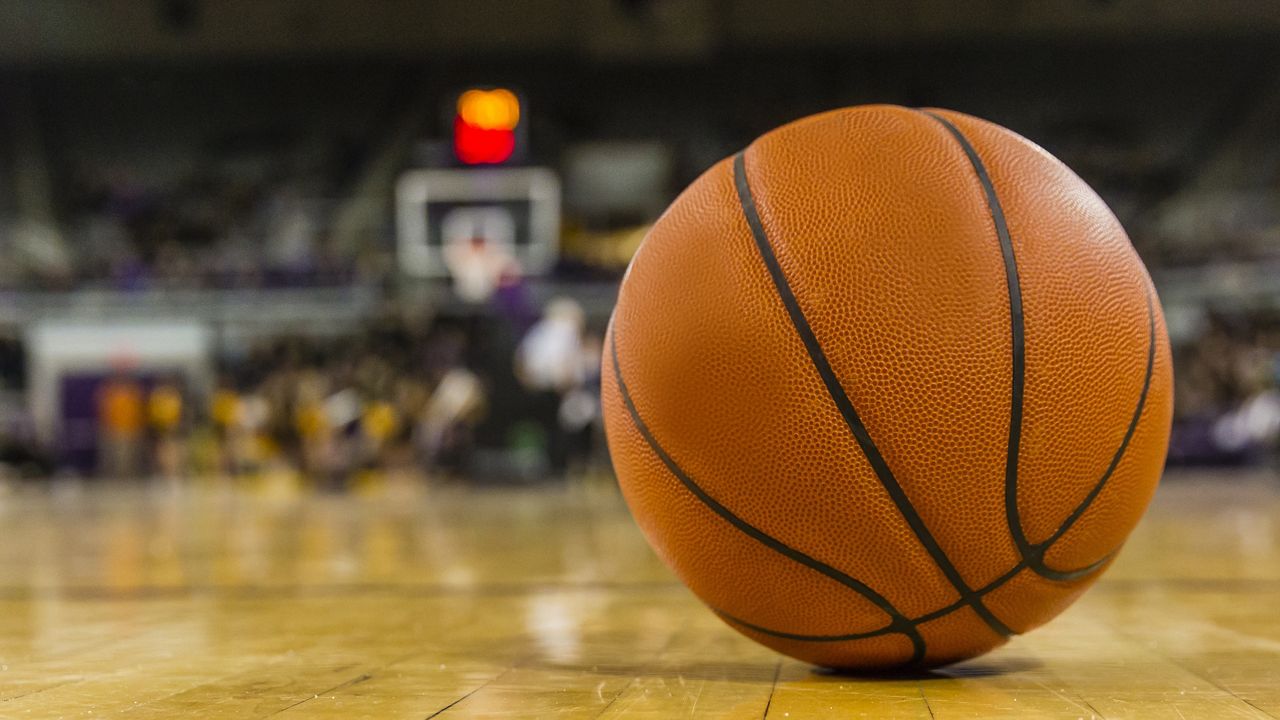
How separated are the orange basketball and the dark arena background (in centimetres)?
18

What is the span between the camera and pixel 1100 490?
208 centimetres

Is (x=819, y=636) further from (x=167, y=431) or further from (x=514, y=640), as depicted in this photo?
(x=167, y=431)

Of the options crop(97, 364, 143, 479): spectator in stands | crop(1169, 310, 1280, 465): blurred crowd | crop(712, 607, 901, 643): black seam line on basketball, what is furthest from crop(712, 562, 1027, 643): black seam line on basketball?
crop(97, 364, 143, 479): spectator in stands

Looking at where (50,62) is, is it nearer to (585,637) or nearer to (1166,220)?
(1166,220)

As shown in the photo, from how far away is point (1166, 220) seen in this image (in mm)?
18922

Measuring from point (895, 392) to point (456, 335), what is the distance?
15142 millimetres

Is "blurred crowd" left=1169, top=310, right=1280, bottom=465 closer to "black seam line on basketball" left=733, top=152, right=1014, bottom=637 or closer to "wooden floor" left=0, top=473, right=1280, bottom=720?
"wooden floor" left=0, top=473, right=1280, bottom=720

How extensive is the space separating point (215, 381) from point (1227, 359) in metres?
12.4

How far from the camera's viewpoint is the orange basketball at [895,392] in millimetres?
1979

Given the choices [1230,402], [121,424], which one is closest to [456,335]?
[121,424]

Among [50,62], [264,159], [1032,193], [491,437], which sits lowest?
[491,437]

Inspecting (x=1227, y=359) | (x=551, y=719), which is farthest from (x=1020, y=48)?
(x=551, y=719)

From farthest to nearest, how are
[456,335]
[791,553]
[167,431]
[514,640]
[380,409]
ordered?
[456,335], [167,431], [380,409], [514,640], [791,553]

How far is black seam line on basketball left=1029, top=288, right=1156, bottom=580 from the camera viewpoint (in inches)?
81.3
